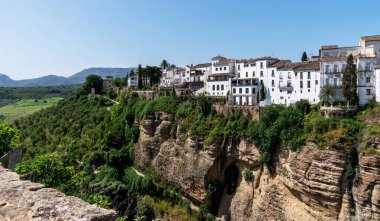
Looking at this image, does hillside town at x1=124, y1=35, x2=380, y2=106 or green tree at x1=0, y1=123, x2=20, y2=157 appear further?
hillside town at x1=124, y1=35, x2=380, y2=106

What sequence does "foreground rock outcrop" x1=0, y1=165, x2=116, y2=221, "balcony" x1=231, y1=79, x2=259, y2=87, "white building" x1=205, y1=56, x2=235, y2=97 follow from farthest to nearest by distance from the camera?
"white building" x1=205, y1=56, x2=235, y2=97
"balcony" x1=231, y1=79, x2=259, y2=87
"foreground rock outcrop" x1=0, y1=165, x2=116, y2=221

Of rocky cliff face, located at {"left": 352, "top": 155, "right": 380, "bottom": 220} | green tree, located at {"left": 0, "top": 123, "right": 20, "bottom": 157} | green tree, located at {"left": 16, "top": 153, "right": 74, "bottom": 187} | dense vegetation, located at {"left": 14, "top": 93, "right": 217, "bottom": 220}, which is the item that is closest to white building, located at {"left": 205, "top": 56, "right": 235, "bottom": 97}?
dense vegetation, located at {"left": 14, "top": 93, "right": 217, "bottom": 220}

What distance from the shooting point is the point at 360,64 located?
34.3 m

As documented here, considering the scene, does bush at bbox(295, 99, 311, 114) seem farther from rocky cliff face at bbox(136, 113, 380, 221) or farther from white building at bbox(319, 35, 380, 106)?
rocky cliff face at bbox(136, 113, 380, 221)

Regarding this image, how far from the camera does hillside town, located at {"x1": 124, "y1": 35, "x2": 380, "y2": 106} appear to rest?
34062 mm

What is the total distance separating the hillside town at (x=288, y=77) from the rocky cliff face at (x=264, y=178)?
29.7 feet

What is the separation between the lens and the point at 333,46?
3959 centimetres

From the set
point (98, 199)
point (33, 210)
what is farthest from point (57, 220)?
point (98, 199)

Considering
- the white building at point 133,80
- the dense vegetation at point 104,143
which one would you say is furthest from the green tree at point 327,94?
the white building at point 133,80

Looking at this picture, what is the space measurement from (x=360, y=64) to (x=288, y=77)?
8947 mm

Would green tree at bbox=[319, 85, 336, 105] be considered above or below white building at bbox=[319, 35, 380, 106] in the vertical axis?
below

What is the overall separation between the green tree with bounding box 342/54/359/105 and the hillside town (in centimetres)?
111

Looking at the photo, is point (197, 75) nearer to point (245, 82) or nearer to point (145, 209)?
point (245, 82)

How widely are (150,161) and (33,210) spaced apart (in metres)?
41.3
